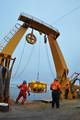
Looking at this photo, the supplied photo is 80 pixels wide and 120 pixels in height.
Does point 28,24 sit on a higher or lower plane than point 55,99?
higher

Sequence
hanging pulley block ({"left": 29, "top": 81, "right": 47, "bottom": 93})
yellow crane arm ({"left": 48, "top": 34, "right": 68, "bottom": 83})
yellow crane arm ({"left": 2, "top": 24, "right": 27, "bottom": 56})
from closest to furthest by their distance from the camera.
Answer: yellow crane arm ({"left": 2, "top": 24, "right": 27, "bottom": 56}) < hanging pulley block ({"left": 29, "top": 81, "right": 47, "bottom": 93}) < yellow crane arm ({"left": 48, "top": 34, "right": 68, "bottom": 83})

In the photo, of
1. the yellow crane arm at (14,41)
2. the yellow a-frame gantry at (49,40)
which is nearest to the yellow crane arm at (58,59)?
the yellow a-frame gantry at (49,40)

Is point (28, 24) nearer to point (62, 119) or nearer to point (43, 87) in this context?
point (43, 87)

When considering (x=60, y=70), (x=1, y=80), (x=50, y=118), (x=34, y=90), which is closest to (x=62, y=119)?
(x=50, y=118)

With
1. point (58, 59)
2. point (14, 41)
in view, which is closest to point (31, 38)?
point (14, 41)

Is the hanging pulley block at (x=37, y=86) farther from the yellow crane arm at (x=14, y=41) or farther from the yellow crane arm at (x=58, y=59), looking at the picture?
the yellow crane arm at (x=14, y=41)

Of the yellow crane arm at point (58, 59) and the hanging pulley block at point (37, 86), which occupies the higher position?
the yellow crane arm at point (58, 59)

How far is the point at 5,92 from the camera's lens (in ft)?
69.1

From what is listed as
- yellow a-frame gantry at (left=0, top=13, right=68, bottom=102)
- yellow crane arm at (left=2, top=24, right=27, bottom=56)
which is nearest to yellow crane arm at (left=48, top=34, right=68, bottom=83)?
yellow a-frame gantry at (left=0, top=13, right=68, bottom=102)

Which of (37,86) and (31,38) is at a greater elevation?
(31,38)

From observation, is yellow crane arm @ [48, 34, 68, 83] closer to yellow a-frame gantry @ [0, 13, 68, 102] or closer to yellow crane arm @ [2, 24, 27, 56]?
yellow a-frame gantry @ [0, 13, 68, 102]

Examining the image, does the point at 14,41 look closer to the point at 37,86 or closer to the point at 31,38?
the point at 31,38

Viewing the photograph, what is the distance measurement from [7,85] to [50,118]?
6588 mm

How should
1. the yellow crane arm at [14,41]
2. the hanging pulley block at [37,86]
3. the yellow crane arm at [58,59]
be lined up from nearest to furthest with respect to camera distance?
the yellow crane arm at [14,41]
the hanging pulley block at [37,86]
the yellow crane arm at [58,59]
